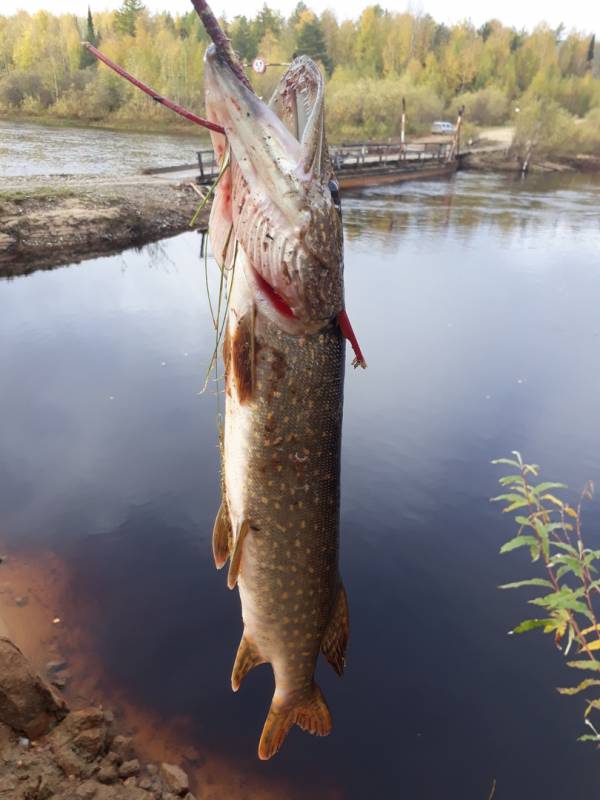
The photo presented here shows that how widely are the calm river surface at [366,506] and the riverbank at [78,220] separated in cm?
121

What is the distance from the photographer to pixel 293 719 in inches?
90.3

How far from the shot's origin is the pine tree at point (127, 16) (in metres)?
75.7

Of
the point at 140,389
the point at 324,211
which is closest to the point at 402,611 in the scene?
the point at 324,211

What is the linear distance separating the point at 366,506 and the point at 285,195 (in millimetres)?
4981

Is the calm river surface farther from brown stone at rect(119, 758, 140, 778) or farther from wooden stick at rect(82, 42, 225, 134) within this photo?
wooden stick at rect(82, 42, 225, 134)

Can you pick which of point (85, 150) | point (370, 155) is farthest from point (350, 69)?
point (85, 150)

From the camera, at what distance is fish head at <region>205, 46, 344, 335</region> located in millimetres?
1536

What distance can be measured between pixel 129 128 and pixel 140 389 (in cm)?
4709

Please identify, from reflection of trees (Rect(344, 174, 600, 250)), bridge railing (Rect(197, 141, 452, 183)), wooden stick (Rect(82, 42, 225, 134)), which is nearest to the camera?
wooden stick (Rect(82, 42, 225, 134))

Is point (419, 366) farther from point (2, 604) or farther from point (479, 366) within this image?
point (2, 604)

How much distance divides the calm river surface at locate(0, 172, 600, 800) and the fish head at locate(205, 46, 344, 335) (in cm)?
343

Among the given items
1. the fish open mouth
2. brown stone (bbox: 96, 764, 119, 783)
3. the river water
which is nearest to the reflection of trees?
the river water

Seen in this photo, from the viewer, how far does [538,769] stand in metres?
3.87

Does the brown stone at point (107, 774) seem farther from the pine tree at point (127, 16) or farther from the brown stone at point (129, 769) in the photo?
the pine tree at point (127, 16)
